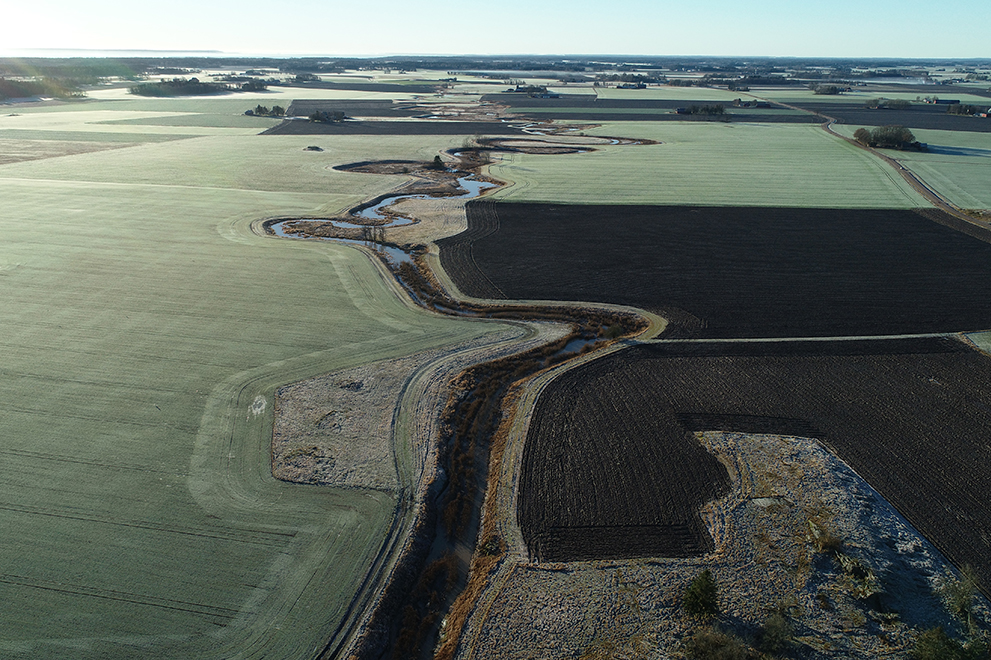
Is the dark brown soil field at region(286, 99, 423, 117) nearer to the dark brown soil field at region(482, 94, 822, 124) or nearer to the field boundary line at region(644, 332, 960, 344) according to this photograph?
the dark brown soil field at region(482, 94, 822, 124)

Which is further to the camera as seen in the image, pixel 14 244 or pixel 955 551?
pixel 14 244

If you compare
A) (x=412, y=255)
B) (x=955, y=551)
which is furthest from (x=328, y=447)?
(x=412, y=255)

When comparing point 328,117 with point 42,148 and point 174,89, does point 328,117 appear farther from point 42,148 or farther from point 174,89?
point 174,89

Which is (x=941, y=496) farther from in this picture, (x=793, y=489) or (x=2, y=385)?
(x=2, y=385)

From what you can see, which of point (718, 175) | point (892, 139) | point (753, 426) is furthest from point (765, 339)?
point (892, 139)

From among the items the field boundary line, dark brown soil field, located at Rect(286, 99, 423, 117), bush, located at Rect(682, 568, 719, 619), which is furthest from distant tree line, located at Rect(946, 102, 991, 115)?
bush, located at Rect(682, 568, 719, 619)

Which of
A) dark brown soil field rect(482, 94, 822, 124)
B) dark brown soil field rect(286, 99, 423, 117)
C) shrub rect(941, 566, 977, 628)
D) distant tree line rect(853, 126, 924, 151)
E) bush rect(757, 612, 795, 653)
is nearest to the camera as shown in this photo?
bush rect(757, 612, 795, 653)

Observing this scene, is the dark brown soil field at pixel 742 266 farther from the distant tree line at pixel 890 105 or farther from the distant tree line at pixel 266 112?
the distant tree line at pixel 890 105
